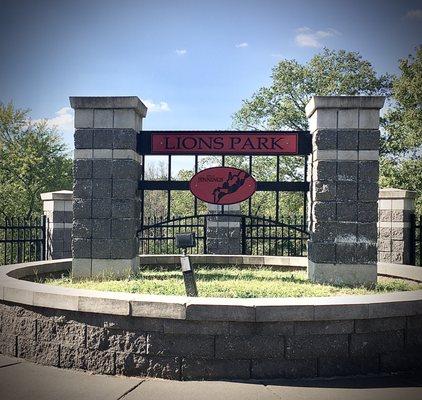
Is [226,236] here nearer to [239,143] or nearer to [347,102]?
[239,143]

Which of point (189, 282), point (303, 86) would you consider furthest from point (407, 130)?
point (189, 282)

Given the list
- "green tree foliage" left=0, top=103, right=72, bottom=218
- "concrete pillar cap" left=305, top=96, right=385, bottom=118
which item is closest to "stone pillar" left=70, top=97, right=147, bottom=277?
"concrete pillar cap" left=305, top=96, right=385, bottom=118

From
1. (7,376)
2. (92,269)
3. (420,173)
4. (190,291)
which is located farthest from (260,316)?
(420,173)

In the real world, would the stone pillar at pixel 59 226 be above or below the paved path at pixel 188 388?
above

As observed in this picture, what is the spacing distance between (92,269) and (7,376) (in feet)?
11.7

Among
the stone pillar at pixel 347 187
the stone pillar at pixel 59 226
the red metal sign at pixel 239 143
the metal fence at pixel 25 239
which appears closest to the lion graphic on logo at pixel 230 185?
the red metal sign at pixel 239 143

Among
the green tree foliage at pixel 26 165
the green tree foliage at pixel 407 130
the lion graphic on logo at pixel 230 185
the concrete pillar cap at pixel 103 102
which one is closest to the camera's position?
the concrete pillar cap at pixel 103 102

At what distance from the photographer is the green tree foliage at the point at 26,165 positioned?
90.1 feet

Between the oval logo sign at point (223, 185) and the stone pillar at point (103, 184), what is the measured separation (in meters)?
1.31

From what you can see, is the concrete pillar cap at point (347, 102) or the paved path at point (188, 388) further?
the concrete pillar cap at point (347, 102)

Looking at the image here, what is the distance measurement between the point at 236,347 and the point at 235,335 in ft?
0.38

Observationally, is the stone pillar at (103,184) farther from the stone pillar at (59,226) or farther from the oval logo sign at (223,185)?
the stone pillar at (59,226)

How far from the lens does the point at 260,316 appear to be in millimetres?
4176

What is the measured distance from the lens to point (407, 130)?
68.6 ft
